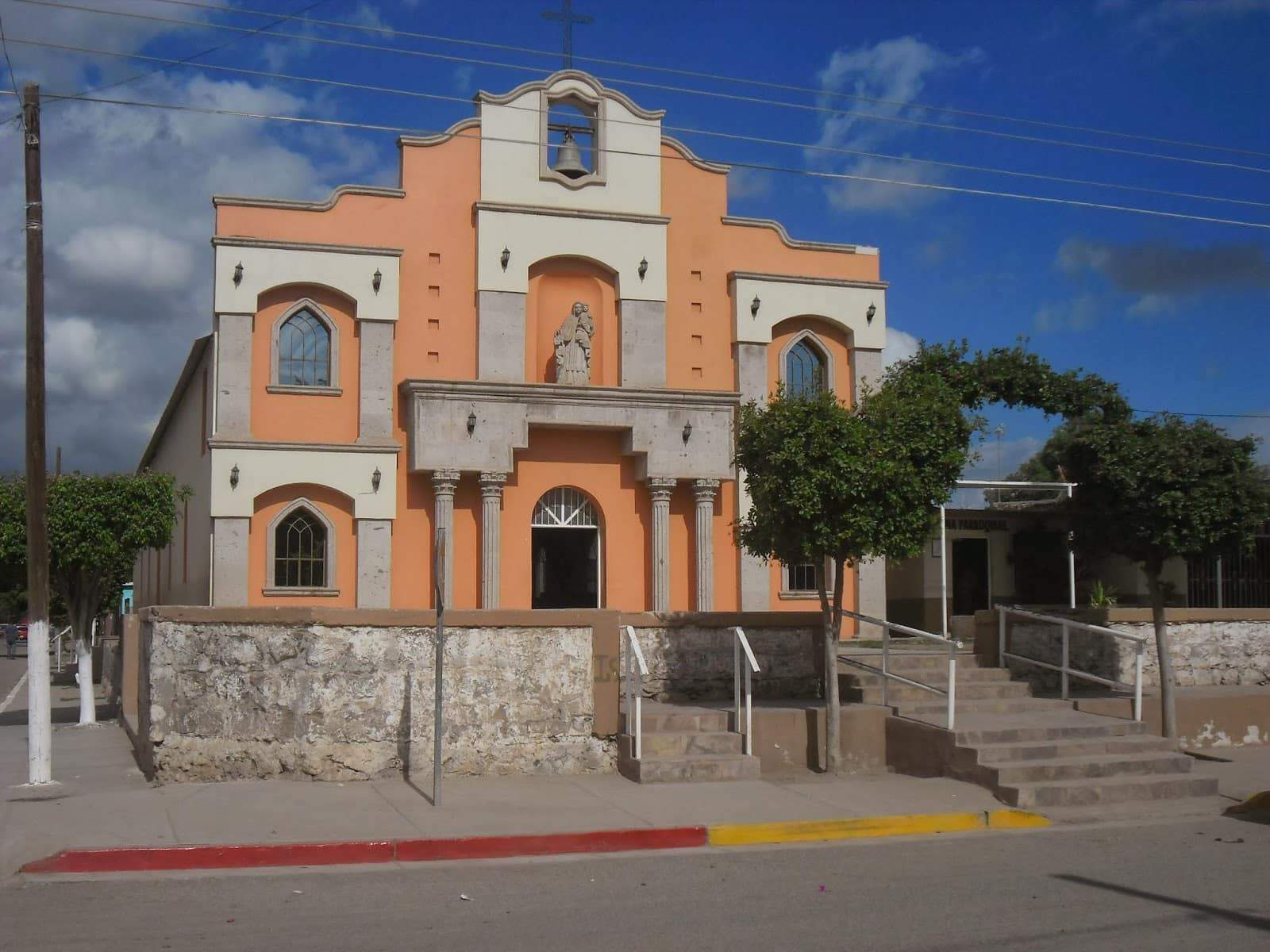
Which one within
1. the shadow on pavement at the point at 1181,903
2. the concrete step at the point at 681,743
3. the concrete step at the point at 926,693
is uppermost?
the concrete step at the point at 926,693

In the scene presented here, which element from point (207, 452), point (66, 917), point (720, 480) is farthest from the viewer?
point (720, 480)

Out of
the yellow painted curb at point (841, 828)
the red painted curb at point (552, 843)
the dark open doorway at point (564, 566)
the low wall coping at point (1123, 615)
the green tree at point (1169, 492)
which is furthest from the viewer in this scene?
the dark open doorway at point (564, 566)

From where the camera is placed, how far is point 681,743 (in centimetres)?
1341

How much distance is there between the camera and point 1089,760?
1337 cm

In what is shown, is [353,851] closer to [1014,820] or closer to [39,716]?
[39,716]

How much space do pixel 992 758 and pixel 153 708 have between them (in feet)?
27.1

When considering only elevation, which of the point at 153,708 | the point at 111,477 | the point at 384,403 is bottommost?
the point at 153,708

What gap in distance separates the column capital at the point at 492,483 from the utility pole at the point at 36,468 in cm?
965

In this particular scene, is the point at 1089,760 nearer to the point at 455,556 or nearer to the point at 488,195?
the point at 455,556

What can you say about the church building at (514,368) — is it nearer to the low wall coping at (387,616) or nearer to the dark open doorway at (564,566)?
the dark open doorway at (564,566)

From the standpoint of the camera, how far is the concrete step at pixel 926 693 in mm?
15508

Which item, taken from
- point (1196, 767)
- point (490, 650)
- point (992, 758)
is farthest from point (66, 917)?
point (1196, 767)

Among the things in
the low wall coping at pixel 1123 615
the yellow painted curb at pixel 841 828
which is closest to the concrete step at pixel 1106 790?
the yellow painted curb at pixel 841 828

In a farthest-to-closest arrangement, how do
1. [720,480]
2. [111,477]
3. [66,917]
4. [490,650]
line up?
[720,480] < [111,477] < [490,650] < [66,917]
